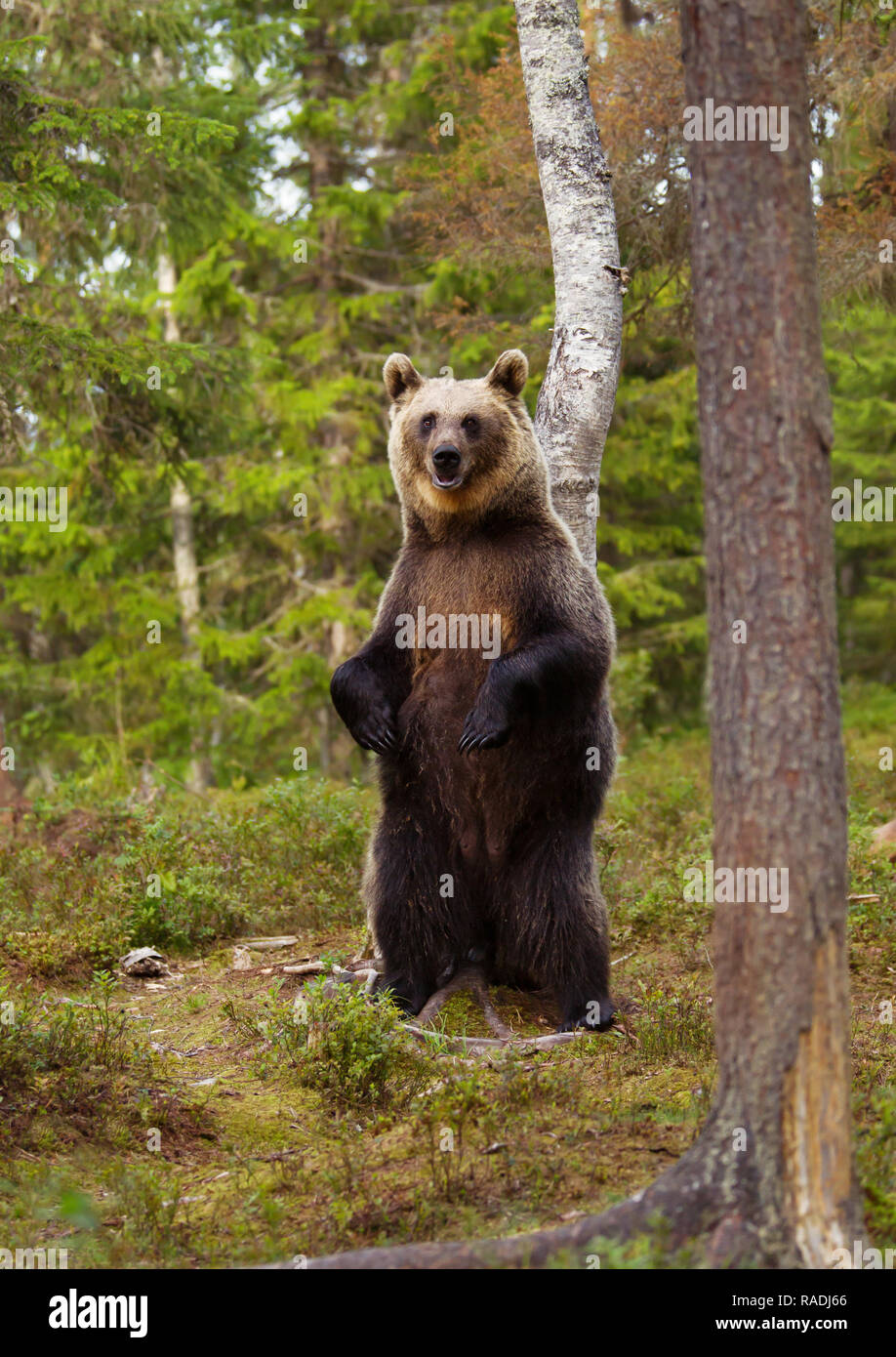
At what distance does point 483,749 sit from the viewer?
623 centimetres

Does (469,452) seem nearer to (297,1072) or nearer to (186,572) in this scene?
(297,1072)

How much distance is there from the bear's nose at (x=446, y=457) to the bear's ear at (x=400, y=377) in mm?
937

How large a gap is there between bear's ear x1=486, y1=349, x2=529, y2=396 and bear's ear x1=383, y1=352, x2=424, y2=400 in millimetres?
450

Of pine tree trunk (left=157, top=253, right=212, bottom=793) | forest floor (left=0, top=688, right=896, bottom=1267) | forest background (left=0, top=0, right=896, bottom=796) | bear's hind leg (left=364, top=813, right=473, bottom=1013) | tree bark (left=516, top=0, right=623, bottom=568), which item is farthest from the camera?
pine tree trunk (left=157, top=253, right=212, bottom=793)

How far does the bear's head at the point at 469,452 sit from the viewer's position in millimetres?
6594

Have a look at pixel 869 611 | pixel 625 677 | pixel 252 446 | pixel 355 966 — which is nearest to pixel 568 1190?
pixel 355 966

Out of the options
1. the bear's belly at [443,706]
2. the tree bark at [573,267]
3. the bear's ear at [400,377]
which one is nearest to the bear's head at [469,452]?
the bear's ear at [400,377]

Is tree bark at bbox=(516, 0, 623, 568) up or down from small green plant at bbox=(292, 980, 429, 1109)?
up

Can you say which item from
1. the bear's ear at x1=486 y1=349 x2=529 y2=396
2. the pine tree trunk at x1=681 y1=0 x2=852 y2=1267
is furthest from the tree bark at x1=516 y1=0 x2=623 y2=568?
the pine tree trunk at x1=681 y1=0 x2=852 y2=1267

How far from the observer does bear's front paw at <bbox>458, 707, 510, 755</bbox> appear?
19.9 ft

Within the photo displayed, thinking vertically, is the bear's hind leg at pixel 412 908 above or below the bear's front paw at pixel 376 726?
below

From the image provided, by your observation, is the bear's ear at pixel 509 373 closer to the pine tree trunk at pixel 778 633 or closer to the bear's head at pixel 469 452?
the bear's head at pixel 469 452

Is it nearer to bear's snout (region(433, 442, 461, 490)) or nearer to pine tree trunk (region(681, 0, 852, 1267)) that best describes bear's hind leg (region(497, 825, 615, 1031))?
bear's snout (region(433, 442, 461, 490))

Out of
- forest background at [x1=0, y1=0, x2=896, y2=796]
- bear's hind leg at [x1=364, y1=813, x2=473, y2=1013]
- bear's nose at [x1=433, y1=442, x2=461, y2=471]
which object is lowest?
bear's hind leg at [x1=364, y1=813, x2=473, y2=1013]
